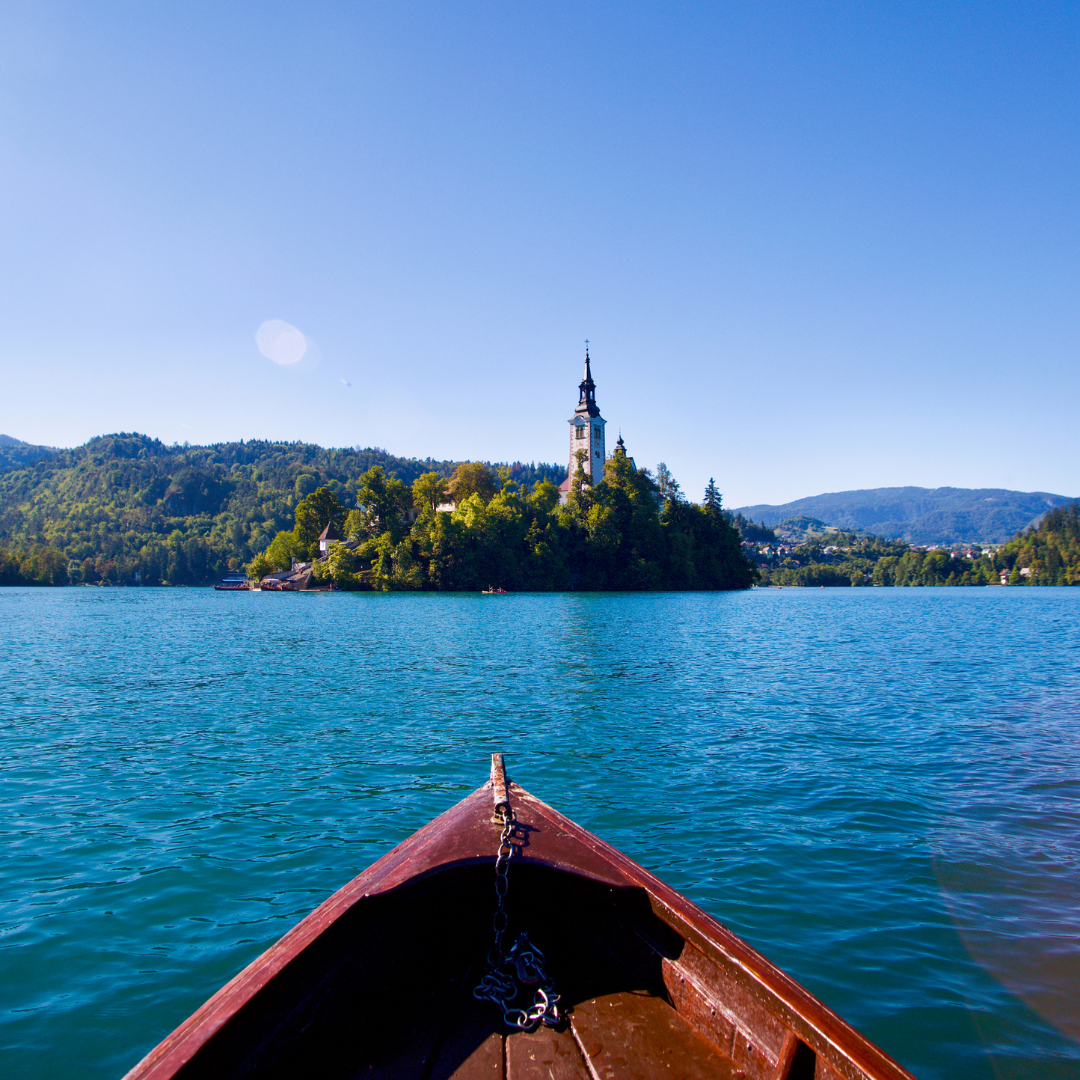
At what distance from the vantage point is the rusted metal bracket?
5.55 metres

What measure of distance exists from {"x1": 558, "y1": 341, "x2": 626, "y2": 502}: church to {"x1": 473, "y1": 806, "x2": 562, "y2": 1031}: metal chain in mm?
107653

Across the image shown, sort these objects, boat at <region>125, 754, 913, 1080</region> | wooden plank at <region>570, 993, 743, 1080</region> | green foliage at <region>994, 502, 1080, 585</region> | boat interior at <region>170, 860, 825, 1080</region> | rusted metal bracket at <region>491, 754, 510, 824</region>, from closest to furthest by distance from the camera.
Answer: boat at <region>125, 754, 913, 1080</region> → boat interior at <region>170, 860, 825, 1080</region> → wooden plank at <region>570, 993, 743, 1080</region> → rusted metal bracket at <region>491, 754, 510, 824</region> → green foliage at <region>994, 502, 1080, 585</region>

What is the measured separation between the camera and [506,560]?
314 ft

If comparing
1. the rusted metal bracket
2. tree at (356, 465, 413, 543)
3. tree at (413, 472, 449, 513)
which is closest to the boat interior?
the rusted metal bracket

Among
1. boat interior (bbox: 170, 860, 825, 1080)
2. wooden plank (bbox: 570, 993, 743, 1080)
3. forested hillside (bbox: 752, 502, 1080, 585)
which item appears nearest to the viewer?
boat interior (bbox: 170, 860, 825, 1080)

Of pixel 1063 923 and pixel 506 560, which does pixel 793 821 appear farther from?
pixel 506 560

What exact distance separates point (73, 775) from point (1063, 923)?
584 inches

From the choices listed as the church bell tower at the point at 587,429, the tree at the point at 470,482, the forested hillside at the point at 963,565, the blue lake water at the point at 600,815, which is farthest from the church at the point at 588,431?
the blue lake water at the point at 600,815

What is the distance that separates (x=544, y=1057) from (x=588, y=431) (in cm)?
11146

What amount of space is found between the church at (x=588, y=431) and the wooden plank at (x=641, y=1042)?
108 metres

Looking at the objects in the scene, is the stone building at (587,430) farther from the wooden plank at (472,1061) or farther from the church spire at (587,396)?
the wooden plank at (472,1061)

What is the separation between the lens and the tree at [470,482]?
363 ft

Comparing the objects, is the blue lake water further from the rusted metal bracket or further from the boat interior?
the rusted metal bracket

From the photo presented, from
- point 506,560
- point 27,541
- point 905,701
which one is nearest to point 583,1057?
point 905,701
